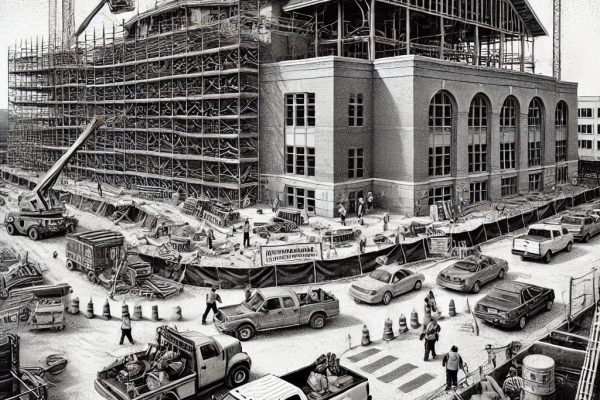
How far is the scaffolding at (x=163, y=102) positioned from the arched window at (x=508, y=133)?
71.4ft

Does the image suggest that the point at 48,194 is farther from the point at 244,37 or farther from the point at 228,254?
the point at 244,37

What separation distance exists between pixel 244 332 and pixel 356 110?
2517cm

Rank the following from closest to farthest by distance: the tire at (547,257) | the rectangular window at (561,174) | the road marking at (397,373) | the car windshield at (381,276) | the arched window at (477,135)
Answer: the road marking at (397,373)
the car windshield at (381,276)
the tire at (547,257)
the arched window at (477,135)
the rectangular window at (561,174)

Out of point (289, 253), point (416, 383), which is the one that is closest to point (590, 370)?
point (416, 383)

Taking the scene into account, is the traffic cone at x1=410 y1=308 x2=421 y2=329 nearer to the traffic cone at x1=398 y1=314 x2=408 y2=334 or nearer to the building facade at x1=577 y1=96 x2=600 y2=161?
the traffic cone at x1=398 y1=314 x2=408 y2=334

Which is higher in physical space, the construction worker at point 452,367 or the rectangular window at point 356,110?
the rectangular window at point 356,110

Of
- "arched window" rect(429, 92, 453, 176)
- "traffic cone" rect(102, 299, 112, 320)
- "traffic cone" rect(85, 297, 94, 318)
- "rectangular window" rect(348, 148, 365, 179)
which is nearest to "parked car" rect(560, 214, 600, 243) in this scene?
"arched window" rect(429, 92, 453, 176)

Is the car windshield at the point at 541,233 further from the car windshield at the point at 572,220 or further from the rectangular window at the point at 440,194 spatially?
the rectangular window at the point at 440,194

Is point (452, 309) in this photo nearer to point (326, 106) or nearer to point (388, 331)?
point (388, 331)

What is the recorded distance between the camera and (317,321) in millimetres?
20469

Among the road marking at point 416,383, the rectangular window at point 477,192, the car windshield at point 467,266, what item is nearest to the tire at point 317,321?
the road marking at point 416,383

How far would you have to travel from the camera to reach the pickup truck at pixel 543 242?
92.0 feet

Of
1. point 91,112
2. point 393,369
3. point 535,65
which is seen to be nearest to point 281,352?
point 393,369

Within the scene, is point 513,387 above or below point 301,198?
below
